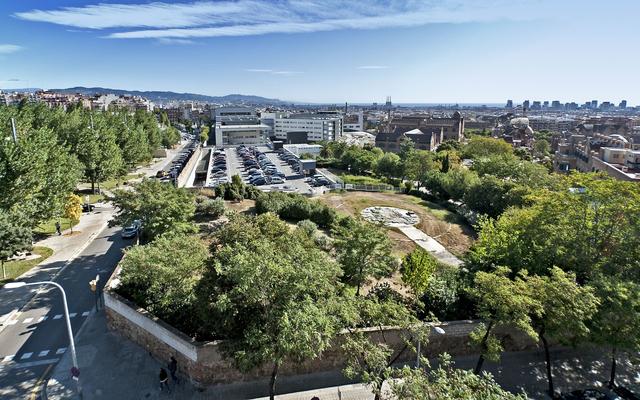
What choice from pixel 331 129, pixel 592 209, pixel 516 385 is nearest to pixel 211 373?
pixel 516 385

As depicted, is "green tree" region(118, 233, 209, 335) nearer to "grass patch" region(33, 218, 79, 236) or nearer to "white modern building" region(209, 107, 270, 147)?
"grass patch" region(33, 218, 79, 236)

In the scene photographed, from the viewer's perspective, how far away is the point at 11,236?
22.2 metres

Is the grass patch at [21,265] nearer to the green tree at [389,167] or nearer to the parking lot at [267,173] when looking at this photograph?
the parking lot at [267,173]

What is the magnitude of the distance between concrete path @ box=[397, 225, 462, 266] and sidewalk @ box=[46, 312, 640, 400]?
39.9 feet

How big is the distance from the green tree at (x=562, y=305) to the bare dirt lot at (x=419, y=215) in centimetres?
1465

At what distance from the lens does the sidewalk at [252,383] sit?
1462 cm

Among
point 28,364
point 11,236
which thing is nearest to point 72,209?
point 11,236

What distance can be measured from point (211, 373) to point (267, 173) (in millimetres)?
49325

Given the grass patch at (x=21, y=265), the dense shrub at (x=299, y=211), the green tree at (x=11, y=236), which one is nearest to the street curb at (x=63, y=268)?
the grass patch at (x=21, y=265)

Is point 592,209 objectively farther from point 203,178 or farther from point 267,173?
point 203,178

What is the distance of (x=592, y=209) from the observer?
18.5 m

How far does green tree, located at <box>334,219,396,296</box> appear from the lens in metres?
18.6

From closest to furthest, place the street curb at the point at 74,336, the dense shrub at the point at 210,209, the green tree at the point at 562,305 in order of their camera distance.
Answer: the green tree at the point at 562,305
the street curb at the point at 74,336
the dense shrub at the point at 210,209

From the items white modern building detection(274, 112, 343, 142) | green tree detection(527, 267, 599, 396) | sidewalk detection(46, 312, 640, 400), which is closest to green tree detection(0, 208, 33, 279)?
sidewalk detection(46, 312, 640, 400)
